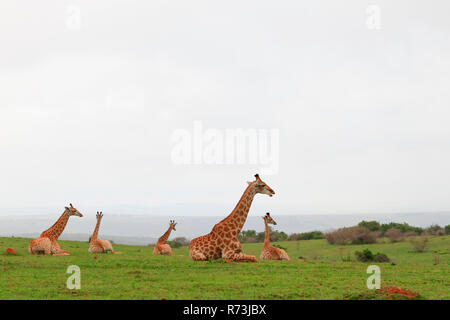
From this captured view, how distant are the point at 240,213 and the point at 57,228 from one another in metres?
12.5

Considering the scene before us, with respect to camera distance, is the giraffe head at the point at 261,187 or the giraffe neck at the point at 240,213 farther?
the giraffe head at the point at 261,187

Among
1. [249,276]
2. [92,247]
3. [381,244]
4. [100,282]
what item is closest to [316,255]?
[381,244]

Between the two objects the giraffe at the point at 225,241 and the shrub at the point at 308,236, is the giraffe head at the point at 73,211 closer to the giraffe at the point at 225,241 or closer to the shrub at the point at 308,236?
the giraffe at the point at 225,241

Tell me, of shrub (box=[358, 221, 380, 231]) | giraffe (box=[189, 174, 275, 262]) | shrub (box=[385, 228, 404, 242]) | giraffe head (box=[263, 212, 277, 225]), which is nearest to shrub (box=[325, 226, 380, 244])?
shrub (box=[385, 228, 404, 242])

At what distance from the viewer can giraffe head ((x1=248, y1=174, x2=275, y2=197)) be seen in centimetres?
2352

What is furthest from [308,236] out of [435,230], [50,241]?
[50,241]

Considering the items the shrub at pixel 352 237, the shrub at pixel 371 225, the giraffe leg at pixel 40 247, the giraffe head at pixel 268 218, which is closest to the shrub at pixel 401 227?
the shrub at pixel 371 225

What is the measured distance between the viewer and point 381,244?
48156 millimetres

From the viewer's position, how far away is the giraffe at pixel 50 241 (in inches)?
1062

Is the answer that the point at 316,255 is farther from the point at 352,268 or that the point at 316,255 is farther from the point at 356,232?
the point at 352,268

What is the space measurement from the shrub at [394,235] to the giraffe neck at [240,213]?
100ft

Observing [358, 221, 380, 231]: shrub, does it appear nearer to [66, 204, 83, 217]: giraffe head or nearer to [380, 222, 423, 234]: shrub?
[380, 222, 423, 234]: shrub

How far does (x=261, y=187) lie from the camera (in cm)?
2366
